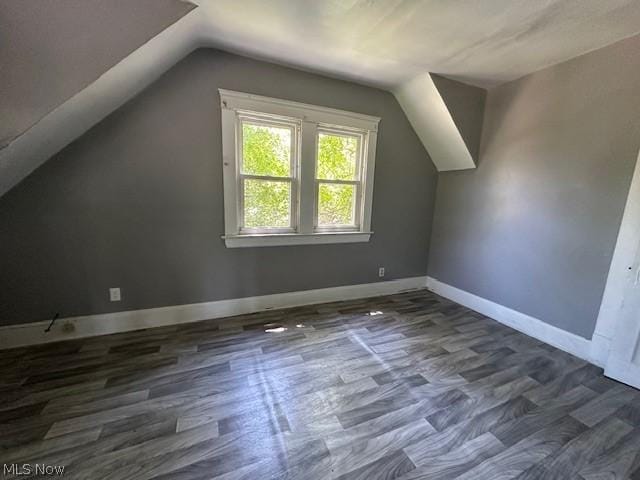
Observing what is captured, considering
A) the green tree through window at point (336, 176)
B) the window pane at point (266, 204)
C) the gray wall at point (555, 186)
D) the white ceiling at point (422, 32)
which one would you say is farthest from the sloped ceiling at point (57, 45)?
the gray wall at point (555, 186)

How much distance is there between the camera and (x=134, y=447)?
49.7 inches

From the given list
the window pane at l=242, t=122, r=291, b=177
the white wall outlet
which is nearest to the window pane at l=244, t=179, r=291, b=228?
the window pane at l=242, t=122, r=291, b=177

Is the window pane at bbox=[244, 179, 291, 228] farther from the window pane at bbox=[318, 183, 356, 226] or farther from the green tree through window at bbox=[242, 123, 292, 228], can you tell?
the window pane at bbox=[318, 183, 356, 226]

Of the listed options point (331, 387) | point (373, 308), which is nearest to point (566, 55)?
point (373, 308)

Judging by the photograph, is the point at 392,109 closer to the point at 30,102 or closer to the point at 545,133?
the point at 545,133

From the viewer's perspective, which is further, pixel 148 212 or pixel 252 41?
pixel 148 212

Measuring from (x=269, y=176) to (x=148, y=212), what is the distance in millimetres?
1112

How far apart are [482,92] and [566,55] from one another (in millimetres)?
746

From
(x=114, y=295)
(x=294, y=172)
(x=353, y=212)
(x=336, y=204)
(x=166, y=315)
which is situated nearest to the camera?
(x=114, y=295)

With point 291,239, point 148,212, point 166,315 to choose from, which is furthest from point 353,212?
point 166,315

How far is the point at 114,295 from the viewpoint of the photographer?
2.25 meters

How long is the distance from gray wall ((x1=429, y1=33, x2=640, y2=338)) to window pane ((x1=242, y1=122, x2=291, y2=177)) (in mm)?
2135

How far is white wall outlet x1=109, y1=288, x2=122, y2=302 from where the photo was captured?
223 centimetres

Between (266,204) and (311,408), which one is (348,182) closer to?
Result: (266,204)
